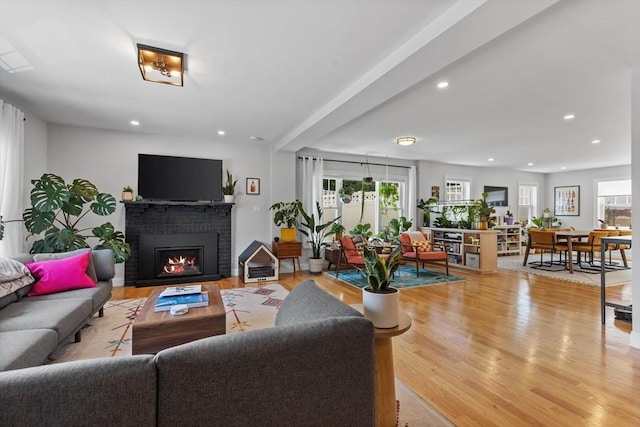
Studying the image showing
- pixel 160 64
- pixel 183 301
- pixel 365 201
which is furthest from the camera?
pixel 365 201

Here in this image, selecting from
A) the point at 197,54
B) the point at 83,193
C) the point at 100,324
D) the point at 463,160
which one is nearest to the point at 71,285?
the point at 100,324

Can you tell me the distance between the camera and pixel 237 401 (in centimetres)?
92

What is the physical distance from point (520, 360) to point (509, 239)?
715 cm

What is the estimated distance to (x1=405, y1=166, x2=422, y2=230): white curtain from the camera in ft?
24.4

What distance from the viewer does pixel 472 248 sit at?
6207 millimetres

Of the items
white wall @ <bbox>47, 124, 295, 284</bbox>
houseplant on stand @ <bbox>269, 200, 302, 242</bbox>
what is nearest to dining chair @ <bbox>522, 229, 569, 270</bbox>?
houseplant on stand @ <bbox>269, 200, 302, 242</bbox>

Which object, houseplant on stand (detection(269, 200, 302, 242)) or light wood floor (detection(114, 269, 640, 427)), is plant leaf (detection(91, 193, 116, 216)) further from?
houseplant on stand (detection(269, 200, 302, 242))

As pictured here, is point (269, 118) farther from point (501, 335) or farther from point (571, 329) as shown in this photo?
point (571, 329)

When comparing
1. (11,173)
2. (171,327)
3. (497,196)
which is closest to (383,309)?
(171,327)

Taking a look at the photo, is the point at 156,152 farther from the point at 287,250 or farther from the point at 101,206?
the point at 287,250

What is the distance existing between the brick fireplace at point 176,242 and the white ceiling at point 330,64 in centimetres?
133

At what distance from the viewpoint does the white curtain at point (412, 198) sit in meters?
7.45

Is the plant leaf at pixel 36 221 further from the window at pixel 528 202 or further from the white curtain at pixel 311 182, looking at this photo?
the window at pixel 528 202

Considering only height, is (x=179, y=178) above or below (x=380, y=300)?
above
